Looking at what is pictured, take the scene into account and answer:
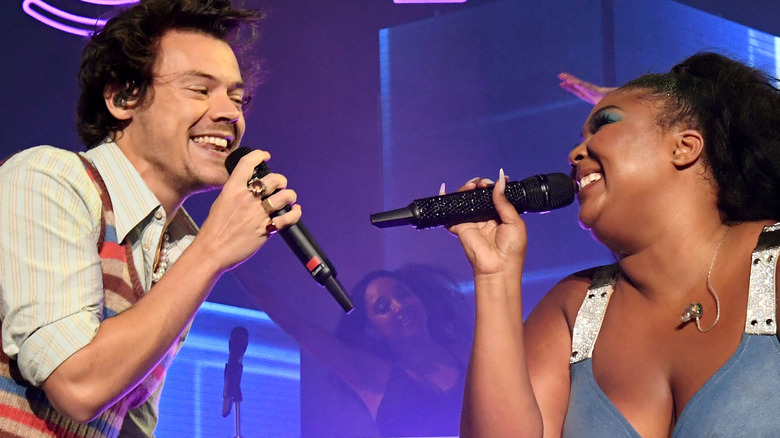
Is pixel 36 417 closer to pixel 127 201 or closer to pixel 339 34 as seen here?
pixel 127 201

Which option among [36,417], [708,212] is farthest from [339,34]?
[36,417]

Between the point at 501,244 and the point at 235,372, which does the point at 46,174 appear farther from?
the point at 235,372

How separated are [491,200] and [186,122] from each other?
668 mm

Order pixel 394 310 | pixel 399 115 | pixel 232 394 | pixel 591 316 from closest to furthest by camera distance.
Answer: pixel 591 316
pixel 232 394
pixel 394 310
pixel 399 115

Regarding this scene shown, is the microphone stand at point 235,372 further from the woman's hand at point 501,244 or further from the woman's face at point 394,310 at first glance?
the woman's hand at point 501,244

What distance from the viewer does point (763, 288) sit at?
155cm

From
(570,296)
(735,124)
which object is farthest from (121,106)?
(735,124)

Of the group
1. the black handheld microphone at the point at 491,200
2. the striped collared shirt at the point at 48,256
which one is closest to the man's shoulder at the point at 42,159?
the striped collared shirt at the point at 48,256

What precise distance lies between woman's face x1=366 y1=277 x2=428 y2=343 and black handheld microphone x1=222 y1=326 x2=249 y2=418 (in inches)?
17.2

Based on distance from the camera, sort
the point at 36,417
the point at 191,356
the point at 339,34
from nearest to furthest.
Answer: the point at 36,417
the point at 191,356
the point at 339,34

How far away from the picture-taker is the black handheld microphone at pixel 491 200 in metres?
1.62

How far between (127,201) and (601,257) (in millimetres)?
1762

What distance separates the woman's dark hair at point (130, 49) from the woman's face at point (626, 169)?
918mm

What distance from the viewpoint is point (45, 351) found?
1.29 meters
